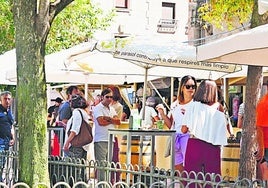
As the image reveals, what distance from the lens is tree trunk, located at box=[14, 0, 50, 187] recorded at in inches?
287

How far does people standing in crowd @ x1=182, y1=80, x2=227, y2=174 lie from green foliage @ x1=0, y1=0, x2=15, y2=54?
14983 mm

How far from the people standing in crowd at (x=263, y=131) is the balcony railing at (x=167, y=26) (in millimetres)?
34184

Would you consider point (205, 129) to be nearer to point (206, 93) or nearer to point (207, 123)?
point (207, 123)

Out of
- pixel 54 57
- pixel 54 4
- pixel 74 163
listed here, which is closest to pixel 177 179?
pixel 74 163

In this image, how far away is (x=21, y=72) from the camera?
7344 millimetres

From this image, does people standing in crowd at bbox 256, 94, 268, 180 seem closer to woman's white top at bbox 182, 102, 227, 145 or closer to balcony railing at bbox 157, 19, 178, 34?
woman's white top at bbox 182, 102, 227, 145

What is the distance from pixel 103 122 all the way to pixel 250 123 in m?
2.28

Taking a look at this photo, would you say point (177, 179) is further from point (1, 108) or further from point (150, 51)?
point (1, 108)

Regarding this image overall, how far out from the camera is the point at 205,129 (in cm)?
866

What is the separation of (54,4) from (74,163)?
69.7 inches

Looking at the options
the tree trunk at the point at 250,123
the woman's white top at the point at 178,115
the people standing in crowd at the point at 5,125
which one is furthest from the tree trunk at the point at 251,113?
the people standing in crowd at the point at 5,125

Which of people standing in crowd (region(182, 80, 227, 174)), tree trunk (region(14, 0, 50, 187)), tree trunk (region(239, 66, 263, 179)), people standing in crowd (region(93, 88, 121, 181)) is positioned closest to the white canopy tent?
people standing in crowd (region(182, 80, 227, 174))

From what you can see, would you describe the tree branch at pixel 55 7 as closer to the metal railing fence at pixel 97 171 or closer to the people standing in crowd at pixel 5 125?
the metal railing fence at pixel 97 171

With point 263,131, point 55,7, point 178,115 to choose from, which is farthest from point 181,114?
point 55,7
